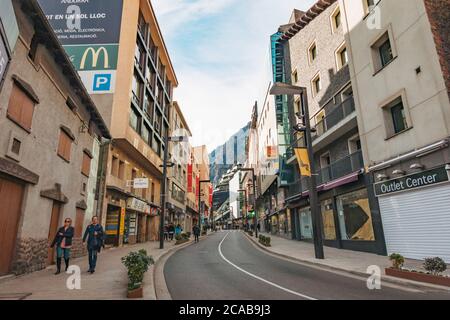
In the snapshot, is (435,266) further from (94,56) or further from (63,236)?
(94,56)

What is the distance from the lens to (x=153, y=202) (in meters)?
30.2

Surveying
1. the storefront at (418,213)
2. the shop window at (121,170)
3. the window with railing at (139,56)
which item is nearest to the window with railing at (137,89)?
the window with railing at (139,56)

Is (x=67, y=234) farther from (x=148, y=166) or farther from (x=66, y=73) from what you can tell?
(x=148, y=166)

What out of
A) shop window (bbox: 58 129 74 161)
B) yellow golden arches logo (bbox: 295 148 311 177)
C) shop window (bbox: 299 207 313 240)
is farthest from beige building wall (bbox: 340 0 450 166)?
shop window (bbox: 58 129 74 161)

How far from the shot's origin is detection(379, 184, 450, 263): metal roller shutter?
10.7 m

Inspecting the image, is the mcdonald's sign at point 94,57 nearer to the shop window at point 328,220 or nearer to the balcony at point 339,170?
the balcony at point 339,170

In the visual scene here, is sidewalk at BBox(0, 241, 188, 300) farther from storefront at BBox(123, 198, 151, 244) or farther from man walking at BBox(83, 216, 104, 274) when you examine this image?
storefront at BBox(123, 198, 151, 244)

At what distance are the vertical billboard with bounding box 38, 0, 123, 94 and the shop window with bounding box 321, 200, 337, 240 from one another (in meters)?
17.6

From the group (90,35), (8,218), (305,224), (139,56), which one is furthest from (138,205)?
(8,218)

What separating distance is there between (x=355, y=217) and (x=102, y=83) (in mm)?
19456

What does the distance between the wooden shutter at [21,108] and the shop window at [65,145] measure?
8.18 feet
